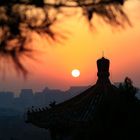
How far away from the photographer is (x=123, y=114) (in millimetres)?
8352

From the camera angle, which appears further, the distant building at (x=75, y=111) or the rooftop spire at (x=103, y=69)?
the rooftop spire at (x=103, y=69)

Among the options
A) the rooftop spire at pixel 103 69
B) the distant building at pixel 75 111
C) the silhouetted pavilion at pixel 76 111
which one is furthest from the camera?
the rooftop spire at pixel 103 69

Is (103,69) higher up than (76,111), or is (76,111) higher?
(103,69)

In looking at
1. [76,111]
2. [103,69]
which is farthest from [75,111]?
[103,69]

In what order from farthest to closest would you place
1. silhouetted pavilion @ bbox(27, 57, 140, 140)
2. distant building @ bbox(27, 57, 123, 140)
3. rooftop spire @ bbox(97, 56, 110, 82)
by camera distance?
rooftop spire @ bbox(97, 56, 110, 82), distant building @ bbox(27, 57, 123, 140), silhouetted pavilion @ bbox(27, 57, 140, 140)

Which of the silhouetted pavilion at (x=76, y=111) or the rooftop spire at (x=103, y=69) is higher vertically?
the rooftop spire at (x=103, y=69)

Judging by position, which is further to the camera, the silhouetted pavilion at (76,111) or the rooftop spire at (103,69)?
the rooftop spire at (103,69)

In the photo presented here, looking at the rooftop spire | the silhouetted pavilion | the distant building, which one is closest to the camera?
the silhouetted pavilion

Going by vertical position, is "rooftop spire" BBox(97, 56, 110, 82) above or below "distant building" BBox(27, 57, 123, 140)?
above

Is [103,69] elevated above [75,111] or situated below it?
above

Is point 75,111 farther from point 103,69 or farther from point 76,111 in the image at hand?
point 103,69

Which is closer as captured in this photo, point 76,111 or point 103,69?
point 76,111

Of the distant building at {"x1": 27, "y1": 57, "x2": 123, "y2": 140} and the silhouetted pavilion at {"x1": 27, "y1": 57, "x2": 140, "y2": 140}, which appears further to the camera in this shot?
the distant building at {"x1": 27, "y1": 57, "x2": 123, "y2": 140}

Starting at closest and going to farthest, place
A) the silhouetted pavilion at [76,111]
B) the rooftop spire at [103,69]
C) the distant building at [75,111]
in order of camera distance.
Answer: the silhouetted pavilion at [76,111], the distant building at [75,111], the rooftop spire at [103,69]
